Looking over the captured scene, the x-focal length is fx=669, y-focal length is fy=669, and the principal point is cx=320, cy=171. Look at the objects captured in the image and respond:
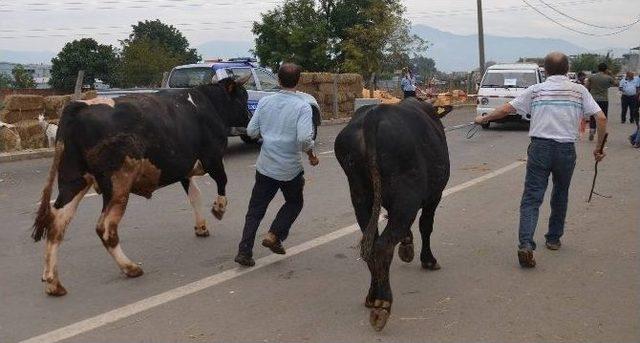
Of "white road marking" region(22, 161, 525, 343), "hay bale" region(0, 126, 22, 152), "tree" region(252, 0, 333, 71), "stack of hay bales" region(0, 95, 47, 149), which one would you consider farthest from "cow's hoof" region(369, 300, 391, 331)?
"tree" region(252, 0, 333, 71)

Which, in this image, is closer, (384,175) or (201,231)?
(384,175)

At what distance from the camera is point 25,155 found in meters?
14.4

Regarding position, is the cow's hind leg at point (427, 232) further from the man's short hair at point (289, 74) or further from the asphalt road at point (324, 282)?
the man's short hair at point (289, 74)

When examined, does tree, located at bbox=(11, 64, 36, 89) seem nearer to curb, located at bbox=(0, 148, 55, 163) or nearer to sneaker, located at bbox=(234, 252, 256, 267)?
curb, located at bbox=(0, 148, 55, 163)

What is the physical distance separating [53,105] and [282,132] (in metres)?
12.7

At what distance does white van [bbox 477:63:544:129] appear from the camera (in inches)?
741

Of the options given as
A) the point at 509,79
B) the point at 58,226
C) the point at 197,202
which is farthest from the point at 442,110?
the point at 509,79

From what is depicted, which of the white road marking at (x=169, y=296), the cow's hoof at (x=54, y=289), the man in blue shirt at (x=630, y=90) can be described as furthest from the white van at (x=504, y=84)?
the cow's hoof at (x=54, y=289)

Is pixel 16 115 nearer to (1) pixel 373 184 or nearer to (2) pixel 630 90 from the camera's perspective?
(1) pixel 373 184

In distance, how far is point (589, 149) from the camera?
1388 centimetres

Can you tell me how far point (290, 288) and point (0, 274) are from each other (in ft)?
8.54

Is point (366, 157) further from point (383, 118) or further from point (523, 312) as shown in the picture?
point (523, 312)

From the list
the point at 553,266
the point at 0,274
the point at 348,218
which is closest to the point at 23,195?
the point at 0,274

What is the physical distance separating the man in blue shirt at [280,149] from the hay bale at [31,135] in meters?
11.7
